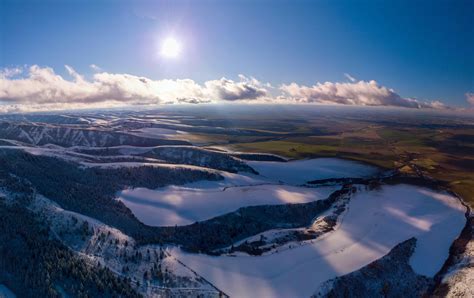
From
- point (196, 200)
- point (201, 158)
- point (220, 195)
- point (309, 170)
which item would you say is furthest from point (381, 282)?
point (201, 158)

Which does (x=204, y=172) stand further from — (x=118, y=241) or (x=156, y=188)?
(x=118, y=241)

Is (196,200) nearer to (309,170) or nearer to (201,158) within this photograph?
Result: (201,158)

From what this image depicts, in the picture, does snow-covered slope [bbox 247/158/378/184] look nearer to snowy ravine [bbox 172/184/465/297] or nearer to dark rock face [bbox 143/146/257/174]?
dark rock face [bbox 143/146/257/174]

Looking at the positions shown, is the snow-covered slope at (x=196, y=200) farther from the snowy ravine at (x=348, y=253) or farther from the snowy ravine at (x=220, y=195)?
the snowy ravine at (x=348, y=253)

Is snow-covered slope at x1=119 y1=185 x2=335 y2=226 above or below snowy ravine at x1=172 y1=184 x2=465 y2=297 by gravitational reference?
above

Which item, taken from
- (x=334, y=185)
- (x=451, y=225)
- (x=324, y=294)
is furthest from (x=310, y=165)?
(x=324, y=294)

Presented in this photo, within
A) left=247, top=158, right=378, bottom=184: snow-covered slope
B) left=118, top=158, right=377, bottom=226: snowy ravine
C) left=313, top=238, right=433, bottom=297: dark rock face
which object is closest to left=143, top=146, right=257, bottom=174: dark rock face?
left=247, top=158, right=378, bottom=184: snow-covered slope

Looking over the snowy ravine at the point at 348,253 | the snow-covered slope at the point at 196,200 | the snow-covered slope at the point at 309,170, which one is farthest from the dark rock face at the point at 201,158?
the snowy ravine at the point at 348,253
